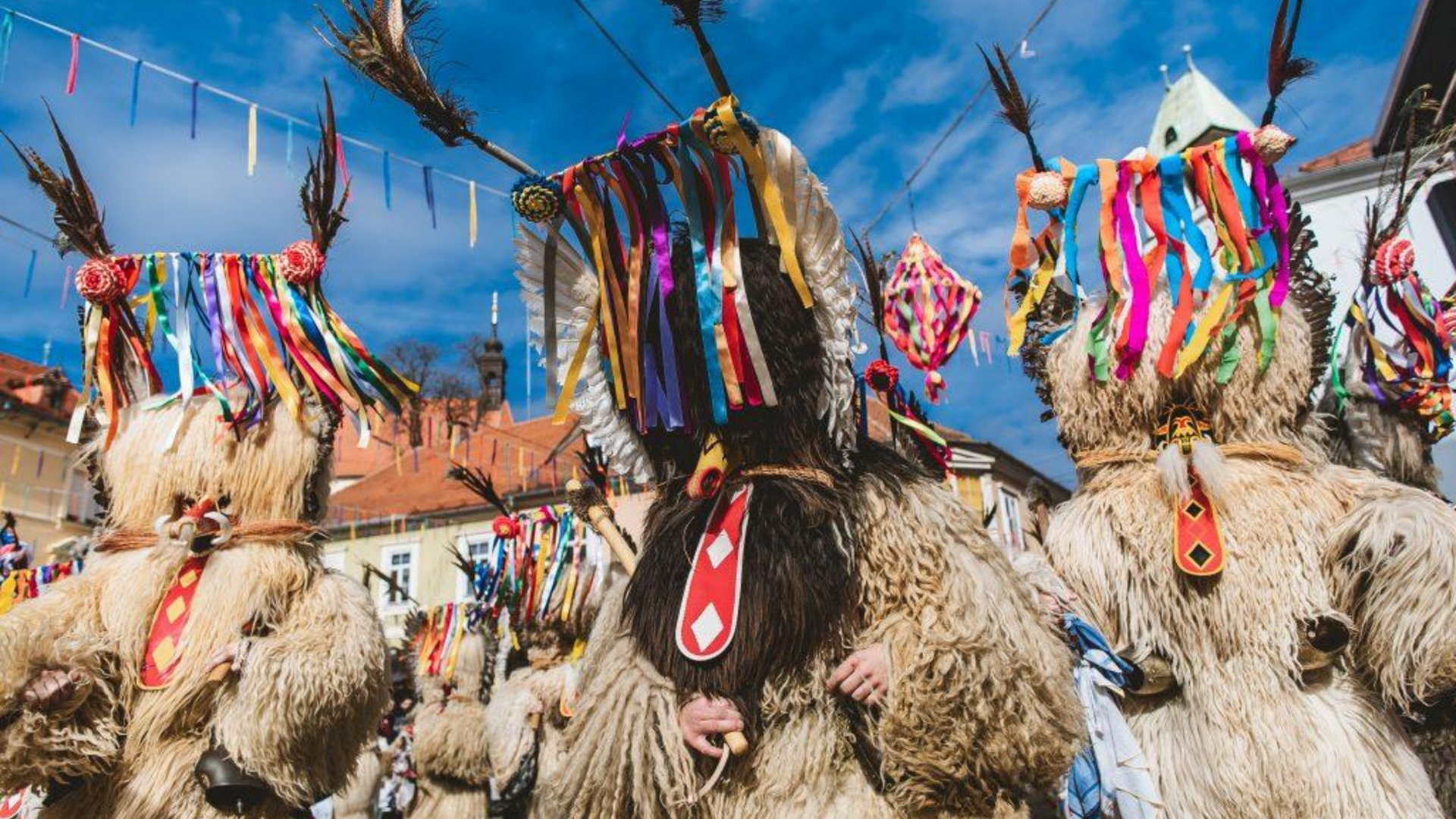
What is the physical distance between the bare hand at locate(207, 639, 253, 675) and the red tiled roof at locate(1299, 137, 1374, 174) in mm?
17840

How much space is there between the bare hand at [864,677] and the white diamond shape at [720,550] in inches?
14.3

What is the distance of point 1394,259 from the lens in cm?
352

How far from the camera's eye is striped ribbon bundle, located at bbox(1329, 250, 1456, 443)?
3.78 meters

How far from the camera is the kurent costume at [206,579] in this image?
280cm

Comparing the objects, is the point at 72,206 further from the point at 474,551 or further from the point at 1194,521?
the point at 474,551

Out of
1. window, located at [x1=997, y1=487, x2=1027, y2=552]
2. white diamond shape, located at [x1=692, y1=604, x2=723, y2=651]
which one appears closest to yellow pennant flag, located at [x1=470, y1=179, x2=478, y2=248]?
white diamond shape, located at [x1=692, y1=604, x2=723, y2=651]

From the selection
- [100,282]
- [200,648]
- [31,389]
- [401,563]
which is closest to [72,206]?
[100,282]

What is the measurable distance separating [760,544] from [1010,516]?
23.1m

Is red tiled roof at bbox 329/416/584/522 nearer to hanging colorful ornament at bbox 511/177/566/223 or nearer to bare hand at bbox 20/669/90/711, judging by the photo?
bare hand at bbox 20/669/90/711

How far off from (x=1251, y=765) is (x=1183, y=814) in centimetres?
26

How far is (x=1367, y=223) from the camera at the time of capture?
354cm

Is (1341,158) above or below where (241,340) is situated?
above

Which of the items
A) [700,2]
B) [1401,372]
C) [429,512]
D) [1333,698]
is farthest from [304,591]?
[429,512]

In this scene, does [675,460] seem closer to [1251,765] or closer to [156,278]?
[1251,765]
